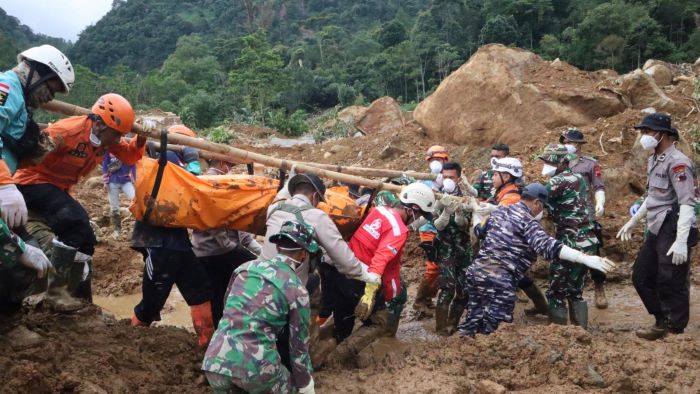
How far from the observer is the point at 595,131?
10383mm

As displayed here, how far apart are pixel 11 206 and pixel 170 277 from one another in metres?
1.47

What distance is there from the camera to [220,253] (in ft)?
16.0

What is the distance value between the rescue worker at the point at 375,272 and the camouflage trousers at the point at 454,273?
79cm

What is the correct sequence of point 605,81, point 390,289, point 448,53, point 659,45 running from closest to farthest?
point 390,289 < point 605,81 < point 659,45 < point 448,53

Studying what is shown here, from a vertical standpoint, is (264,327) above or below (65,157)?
below

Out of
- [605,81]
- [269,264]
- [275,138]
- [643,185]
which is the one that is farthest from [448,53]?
[269,264]

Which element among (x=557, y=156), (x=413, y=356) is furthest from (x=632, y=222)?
(x=413, y=356)

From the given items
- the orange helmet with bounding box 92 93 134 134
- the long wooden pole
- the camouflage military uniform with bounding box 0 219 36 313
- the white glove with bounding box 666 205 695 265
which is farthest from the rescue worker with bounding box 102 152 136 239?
the white glove with bounding box 666 205 695 265

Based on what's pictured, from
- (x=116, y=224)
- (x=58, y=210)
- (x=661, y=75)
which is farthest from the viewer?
(x=661, y=75)

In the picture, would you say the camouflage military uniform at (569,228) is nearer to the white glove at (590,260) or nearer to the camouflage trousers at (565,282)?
the camouflage trousers at (565,282)

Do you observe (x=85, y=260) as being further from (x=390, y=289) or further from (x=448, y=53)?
(x=448, y=53)

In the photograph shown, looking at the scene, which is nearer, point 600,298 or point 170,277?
point 170,277

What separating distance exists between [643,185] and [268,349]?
7897mm

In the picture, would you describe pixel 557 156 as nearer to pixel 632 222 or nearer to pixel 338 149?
pixel 632 222
